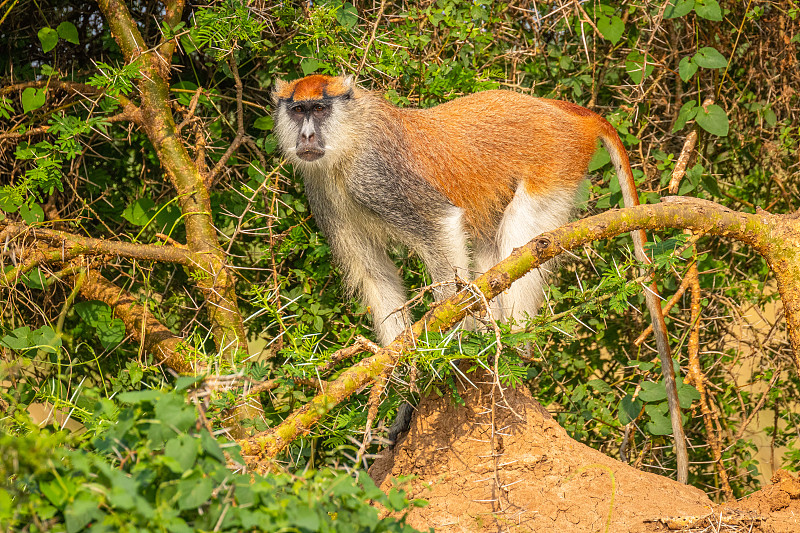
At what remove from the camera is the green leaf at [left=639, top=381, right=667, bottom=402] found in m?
2.91

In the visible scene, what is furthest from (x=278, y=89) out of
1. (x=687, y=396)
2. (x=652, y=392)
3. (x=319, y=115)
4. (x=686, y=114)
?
(x=687, y=396)

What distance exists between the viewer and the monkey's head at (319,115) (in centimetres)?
304

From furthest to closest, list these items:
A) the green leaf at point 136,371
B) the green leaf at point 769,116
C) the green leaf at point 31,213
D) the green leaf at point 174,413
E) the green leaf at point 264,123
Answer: the green leaf at point 769,116 < the green leaf at point 264,123 < the green leaf at point 31,213 < the green leaf at point 136,371 < the green leaf at point 174,413

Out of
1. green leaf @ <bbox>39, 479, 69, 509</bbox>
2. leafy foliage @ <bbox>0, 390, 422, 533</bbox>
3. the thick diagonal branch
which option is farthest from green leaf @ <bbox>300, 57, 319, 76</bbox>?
green leaf @ <bbox>39, 479, 69, 509</bbox>

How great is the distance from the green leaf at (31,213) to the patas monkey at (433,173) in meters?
1.08

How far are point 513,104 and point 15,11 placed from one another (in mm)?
2411

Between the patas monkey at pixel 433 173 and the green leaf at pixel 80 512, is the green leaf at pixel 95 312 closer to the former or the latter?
the patas monkey at pixel 433 173

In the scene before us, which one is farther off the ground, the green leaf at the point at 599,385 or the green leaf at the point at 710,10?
the green leaf at the point at 710,10

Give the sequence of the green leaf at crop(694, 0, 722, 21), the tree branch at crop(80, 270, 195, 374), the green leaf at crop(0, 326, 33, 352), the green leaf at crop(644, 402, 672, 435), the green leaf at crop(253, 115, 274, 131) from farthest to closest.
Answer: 1. the green leaf at crop(253, 115, 274, 131)
2. the green leaf at crop(694, 0, 722, 21)
3. the tree branch at crop(80, 270, 195, 374)
4. the green leaf at crop(644, 402, 672, 435)
5. the green leaf at crop(0, 326, 33, 352)

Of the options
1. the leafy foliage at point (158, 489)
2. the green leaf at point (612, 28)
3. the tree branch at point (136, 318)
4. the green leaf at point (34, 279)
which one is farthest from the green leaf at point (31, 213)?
the green leaf at point (612, 28)

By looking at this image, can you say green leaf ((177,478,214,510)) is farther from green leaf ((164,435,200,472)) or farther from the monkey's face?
the monkey's face

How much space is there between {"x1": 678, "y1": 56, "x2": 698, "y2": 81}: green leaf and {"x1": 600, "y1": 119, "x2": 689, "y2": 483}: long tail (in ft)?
1.24

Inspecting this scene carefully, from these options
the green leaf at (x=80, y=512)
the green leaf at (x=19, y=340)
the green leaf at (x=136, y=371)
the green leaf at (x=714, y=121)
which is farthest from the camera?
the green leaf at (x=714, y=121)

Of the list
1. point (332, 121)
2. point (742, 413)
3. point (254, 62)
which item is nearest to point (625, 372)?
point (742, 413)
